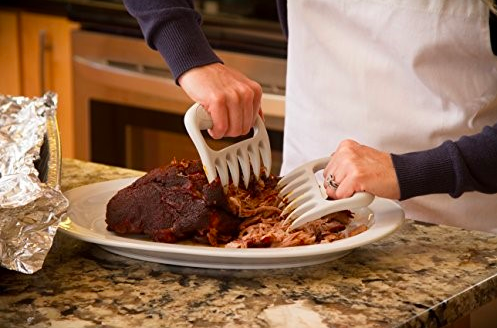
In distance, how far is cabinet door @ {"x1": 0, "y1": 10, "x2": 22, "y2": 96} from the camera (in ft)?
10.7

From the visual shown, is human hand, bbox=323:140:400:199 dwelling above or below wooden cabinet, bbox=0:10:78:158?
above

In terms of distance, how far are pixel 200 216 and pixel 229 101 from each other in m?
0.19

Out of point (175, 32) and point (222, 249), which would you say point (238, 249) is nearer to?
point (222, 249)

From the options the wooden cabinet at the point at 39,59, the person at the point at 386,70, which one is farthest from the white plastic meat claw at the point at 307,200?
the wooden cabinet at the point at 39,59

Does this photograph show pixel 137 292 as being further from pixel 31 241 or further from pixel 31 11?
pixel 31 11

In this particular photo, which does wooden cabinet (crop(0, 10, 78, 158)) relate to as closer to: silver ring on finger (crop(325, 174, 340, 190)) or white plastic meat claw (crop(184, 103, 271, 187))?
white plastic meat claw (crop(184, 103, 271, 187))

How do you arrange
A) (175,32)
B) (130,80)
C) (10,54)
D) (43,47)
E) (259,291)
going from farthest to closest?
(10,54), (43,47), (130,80), (175,32), (259,291)

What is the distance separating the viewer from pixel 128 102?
113 inches

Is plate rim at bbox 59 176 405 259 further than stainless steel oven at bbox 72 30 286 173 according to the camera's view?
No

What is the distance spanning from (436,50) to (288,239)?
0.49m

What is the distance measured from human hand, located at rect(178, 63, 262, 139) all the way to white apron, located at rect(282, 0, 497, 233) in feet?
0.94

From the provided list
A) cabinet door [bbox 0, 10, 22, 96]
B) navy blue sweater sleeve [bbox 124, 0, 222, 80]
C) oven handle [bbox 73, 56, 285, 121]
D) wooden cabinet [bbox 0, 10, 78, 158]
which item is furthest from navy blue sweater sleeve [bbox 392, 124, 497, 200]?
cabinet door [bbox 0, 10, 22, 96]

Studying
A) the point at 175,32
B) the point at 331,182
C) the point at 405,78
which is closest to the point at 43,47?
the point at 175,32

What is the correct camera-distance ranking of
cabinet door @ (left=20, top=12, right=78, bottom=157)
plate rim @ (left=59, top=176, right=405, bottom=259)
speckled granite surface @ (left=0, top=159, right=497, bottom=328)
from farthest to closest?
cabinet door @ (left=20, top=12, right=78, bottom=157), plate rim @ (left=59, top=176, right=405, bottom=259), speckled granite surface @ (left=0, top=159, right=497, bottom=328)
